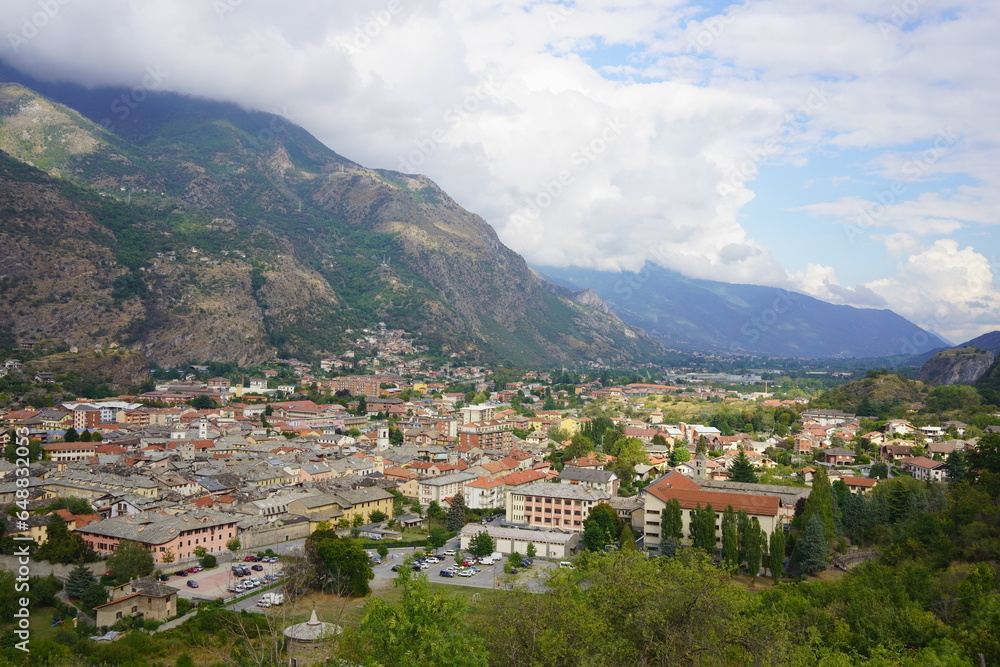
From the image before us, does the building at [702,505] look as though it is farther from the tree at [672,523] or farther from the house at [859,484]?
the house at [859,484]

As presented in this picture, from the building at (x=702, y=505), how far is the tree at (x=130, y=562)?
22.7 m

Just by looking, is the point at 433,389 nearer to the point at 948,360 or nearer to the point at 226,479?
the point at 226,479

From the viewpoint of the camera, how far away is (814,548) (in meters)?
33.5

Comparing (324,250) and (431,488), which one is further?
(324,250)

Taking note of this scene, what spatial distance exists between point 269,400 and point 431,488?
137 feet

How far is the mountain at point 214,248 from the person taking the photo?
9475cm

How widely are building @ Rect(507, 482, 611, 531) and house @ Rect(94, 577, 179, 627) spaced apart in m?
19.0

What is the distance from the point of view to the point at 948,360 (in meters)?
107

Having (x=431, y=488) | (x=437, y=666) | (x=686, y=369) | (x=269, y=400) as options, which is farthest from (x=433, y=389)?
(x=686, y=369)

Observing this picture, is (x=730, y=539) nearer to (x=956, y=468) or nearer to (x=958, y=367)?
(x=956, y=468)

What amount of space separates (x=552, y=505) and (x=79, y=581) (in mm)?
22525

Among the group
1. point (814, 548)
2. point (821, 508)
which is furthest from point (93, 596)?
point (821, 508)

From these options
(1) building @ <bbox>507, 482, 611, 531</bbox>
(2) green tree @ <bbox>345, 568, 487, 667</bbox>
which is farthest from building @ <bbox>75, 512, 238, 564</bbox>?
(2) green tree @ <bbox>345, 568, 487, 667</bbox>

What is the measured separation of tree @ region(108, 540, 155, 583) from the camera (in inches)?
1167
